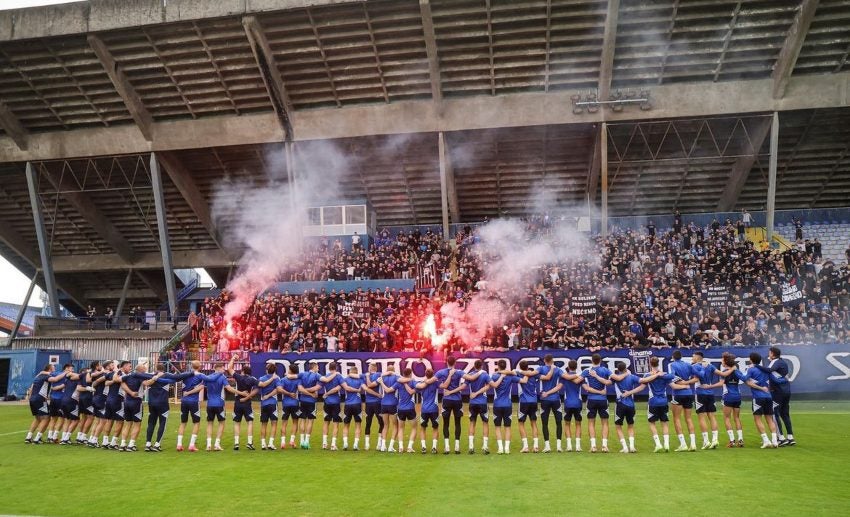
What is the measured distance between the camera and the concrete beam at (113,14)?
89.2ft

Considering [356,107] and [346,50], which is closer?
[346,50]

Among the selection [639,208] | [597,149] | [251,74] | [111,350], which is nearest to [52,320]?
[111,350]

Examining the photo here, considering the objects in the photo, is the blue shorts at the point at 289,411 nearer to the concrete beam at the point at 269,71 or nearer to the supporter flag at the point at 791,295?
the concrete beam at the point at 269,71

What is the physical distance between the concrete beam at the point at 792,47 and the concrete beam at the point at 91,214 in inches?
1390

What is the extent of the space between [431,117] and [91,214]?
871 inches

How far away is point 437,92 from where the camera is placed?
30.3m

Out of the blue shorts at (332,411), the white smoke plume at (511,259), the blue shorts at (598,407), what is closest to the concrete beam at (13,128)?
the white smoke plume at (511,259)

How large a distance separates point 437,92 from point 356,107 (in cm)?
428

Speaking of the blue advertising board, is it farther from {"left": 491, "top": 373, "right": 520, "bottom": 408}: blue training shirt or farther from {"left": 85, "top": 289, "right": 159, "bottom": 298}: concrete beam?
{"left": 85, "top": 289, "right": 159, "bottom": 298}: concrete beam

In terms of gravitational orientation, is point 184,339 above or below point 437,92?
below

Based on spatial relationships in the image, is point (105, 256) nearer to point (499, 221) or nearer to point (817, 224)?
point (499, 221)

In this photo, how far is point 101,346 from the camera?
33062 millimetres

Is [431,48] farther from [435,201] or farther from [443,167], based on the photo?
[435,201]

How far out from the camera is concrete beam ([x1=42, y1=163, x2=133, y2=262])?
37.0 meters
